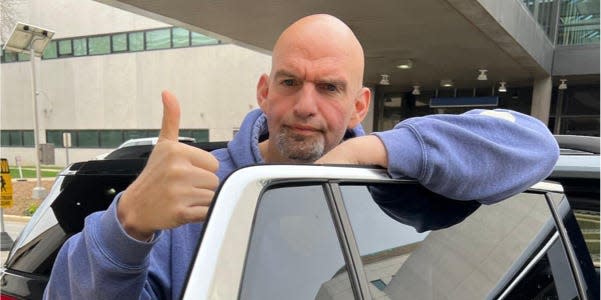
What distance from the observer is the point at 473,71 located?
11484mm

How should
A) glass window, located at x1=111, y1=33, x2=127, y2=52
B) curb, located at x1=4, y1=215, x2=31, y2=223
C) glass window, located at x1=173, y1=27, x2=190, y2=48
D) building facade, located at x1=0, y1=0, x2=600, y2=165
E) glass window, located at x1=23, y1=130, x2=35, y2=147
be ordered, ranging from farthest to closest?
glass window, located at x1=23, y1=130, x2=35, y2=147, glass window, located at x1=111, y1=33, x2=127, y2=52, glass window, located at x1=173, y1=27, x2=190, y2=48, curb, located at x1=4, y1=215, x2=31, y2=223, building facade, located at x1=0, y1=0, x2=600, y2=165

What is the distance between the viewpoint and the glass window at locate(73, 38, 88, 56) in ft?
77.9

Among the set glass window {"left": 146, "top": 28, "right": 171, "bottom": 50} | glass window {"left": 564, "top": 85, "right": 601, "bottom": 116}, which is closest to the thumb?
glass window {"left": 564, "top": 85, "right": 601, "bottom": 116}

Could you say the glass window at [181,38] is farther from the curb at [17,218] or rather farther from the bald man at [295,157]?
the bald man at [295,157]

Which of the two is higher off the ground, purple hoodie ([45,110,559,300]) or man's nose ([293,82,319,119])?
man's nose ([293,82,319,119])

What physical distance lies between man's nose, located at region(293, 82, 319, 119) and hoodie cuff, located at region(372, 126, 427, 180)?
242mm

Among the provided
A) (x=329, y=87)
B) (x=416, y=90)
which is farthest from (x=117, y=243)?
(x=416, y=90)

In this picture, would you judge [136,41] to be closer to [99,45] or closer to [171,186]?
[99,45]

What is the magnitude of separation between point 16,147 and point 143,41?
1295 cm

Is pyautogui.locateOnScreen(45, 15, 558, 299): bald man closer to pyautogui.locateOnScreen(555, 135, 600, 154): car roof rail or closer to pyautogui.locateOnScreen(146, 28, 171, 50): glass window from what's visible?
pyautogui.locateOnScreen(555, 135, 600, 154): car roof rail

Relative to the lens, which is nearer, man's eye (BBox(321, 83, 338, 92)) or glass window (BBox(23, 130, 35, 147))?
man's eye (BBox(321, 83, 338, 92))

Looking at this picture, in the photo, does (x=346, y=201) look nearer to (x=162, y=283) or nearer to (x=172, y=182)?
(x=172, y=182)

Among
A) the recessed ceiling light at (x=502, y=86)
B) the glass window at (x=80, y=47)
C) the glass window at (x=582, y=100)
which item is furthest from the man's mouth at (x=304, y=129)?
the glass window at (x=80, y=47)

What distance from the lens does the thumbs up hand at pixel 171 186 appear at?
0.78 metres
